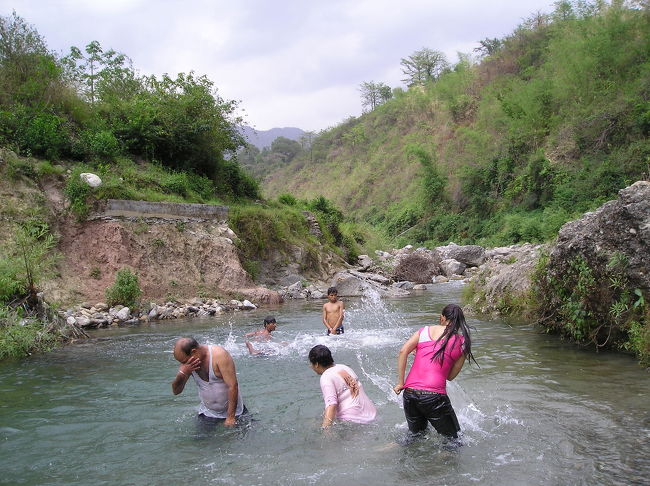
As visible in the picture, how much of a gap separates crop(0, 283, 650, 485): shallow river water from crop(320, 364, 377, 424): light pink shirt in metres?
0.16

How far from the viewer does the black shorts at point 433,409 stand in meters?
4.70

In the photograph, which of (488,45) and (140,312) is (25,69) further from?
(488,45)

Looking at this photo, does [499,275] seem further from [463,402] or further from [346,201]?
[346,201]

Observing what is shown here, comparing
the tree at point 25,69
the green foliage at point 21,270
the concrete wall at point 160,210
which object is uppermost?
the tree at point 25,69

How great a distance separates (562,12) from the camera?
48938mm

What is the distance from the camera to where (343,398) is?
17.2 feet

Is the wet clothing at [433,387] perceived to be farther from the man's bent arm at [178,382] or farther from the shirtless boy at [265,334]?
the shirtless boy at [265,334]

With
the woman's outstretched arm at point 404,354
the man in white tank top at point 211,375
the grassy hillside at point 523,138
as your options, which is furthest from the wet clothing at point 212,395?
the grassy hillside at point 523,138

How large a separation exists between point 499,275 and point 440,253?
1777 cm

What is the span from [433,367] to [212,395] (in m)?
2.45

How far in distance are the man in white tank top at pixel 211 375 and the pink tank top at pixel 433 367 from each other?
1887 millimetres

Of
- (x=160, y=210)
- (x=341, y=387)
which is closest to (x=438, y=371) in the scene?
(x=341, y=387)

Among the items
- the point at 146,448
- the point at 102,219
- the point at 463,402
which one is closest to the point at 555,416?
the point at 463,402

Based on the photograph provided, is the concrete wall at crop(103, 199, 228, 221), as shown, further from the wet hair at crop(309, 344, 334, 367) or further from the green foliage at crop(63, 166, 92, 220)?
the wet hair at crop(309, 344, 334, 367)
